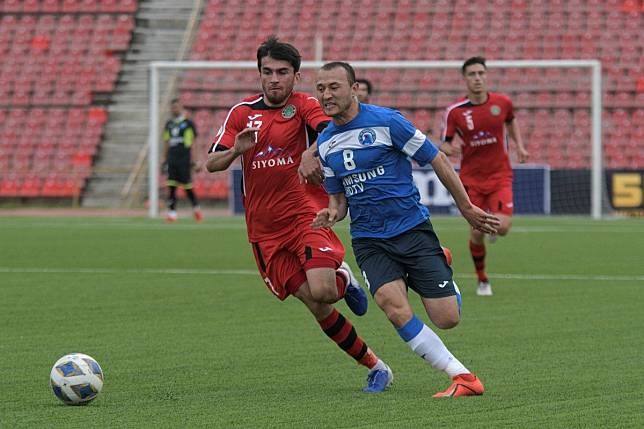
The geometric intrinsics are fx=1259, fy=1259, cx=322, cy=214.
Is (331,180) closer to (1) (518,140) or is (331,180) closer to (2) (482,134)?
(2) (482,134)

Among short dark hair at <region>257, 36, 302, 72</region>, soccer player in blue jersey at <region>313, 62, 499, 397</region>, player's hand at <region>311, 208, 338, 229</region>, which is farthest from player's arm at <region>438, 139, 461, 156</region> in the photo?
player's hand at <region>311, 208, 338, 229</region>

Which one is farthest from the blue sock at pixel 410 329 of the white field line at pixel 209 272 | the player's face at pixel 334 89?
the white field line at pixel 209 272

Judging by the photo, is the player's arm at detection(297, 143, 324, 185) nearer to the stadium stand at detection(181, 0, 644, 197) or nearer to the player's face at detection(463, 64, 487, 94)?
the player's face at detection(463, 64, 487, 94)

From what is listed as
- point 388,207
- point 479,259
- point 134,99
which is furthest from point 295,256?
point 134,99

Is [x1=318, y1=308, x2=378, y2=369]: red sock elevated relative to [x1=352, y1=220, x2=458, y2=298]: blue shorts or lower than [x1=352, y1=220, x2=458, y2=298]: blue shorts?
→ lower

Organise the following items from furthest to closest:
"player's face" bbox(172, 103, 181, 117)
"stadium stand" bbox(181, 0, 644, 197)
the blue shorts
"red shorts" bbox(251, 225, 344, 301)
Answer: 1. "stadium stand" bbox(181, 0, 644, 197)
2. "player's face" bbox(172, 103, 181, 117)
3. "red shorts" bbox(251, 225, 344, 301)
4. the blue shorts

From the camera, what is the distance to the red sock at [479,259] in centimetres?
1256

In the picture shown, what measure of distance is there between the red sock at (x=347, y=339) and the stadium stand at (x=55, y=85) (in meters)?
25.2

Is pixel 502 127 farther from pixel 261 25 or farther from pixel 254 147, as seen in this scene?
pixel 261 25

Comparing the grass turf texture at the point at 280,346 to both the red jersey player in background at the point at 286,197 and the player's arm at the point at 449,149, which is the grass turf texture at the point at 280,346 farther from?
the player's arm at the point at 449,149

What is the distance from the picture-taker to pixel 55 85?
35031mm

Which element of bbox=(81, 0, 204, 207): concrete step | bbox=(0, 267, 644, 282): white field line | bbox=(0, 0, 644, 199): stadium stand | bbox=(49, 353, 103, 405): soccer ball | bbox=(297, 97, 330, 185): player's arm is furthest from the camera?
bbox=(81, 0, 204, 207): concrete step

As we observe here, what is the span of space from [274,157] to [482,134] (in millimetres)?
5878

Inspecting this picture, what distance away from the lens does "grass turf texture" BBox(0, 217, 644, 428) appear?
6.22 meters
